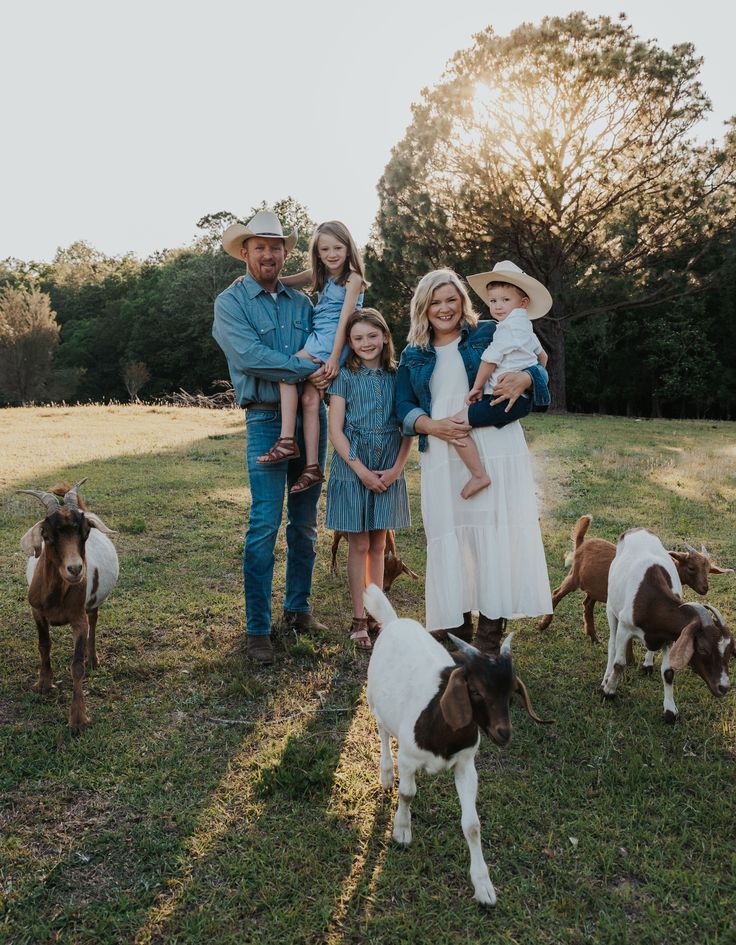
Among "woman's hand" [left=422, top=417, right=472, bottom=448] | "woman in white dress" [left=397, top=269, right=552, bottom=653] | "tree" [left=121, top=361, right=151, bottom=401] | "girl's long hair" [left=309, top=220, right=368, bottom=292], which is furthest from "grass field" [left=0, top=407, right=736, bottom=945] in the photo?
"tree" [left=121, top=361, right=151, bottom=401]

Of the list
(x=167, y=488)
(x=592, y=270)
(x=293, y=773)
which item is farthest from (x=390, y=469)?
(x=592, y=270)

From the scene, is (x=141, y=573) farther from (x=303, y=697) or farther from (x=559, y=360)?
(x=559, y=360)

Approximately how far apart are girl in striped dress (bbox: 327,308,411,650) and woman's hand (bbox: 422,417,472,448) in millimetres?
509

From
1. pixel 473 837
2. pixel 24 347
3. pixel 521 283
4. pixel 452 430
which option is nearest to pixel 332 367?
pixel 452 430

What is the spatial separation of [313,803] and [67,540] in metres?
1.94

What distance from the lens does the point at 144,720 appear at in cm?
407

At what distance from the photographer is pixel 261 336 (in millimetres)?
4836

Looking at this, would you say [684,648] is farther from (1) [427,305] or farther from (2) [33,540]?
(2) [33,540]

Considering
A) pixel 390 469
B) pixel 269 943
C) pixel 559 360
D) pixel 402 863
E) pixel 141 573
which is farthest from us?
pixel 559 360

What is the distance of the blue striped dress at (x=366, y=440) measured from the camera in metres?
4.80

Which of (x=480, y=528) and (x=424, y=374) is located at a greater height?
(x=424, y=374)

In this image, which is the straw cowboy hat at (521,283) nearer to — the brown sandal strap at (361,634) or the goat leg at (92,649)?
the brown sandal strap at (361,634)

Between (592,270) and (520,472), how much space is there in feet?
68.5

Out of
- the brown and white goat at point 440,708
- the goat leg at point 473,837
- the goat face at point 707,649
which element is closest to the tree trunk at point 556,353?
the goat face at point 707,649
